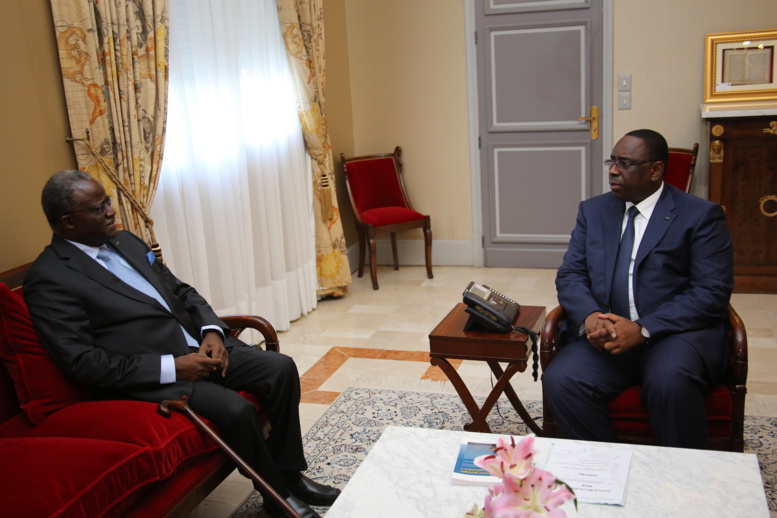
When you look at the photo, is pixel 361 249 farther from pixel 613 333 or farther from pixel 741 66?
pixel 613 333

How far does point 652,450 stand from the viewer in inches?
81.4

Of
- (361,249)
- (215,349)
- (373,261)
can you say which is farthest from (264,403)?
(361,249)

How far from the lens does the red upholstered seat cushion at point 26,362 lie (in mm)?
2207

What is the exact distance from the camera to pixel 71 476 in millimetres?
1874

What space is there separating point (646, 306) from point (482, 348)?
600mm

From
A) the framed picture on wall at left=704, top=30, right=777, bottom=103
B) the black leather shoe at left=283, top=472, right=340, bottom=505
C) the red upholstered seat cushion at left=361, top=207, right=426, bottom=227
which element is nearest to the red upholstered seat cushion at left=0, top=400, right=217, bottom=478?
the black leather shoe at left=283, top=472, right=340, bottom=505

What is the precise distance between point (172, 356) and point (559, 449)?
4.11ft

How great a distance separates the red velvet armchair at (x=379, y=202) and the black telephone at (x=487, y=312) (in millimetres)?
2590

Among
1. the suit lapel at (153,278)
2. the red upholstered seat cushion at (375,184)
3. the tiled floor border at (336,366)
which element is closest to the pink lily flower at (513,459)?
the suit lapel at (153,278)

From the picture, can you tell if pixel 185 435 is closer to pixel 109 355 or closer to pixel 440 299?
pixel 109 355

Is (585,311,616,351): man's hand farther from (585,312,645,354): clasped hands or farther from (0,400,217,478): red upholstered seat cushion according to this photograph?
(0,400,217,478): red upholstered seat cushion

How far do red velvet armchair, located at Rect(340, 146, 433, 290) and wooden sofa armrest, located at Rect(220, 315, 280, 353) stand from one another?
2.49 metres

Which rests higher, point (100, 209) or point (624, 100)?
point (624, 100)

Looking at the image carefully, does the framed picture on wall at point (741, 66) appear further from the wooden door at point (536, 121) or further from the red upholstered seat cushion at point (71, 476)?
the red upholstered seat cushion at point (71, 476)
